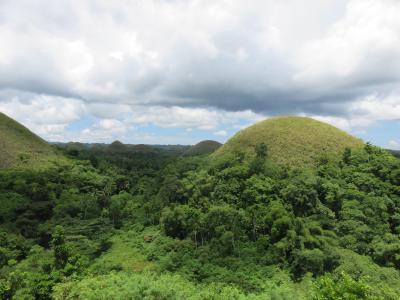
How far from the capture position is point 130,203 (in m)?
43.6

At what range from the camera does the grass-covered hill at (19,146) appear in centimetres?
5659

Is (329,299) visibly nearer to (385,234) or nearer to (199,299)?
(199,299)

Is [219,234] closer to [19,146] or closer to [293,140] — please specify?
Answer: [293,140]

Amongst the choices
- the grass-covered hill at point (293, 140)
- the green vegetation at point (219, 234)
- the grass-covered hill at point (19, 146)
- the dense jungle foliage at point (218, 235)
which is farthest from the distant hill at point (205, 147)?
the dense jungle foliage at point (218, 235)

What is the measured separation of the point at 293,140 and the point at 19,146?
4862 cm

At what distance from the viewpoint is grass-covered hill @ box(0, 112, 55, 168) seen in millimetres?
56594

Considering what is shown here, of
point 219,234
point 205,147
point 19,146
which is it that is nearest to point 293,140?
point 219,234

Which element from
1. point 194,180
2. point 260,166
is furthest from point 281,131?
point 194,180

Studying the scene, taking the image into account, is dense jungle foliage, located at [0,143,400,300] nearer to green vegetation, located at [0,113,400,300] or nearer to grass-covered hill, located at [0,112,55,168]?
green vegetation, located at [0,113,400,300]

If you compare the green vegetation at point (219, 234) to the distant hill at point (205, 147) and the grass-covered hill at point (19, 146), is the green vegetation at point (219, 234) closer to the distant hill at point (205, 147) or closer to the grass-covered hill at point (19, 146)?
the grass-covered hill at point (19, 146)

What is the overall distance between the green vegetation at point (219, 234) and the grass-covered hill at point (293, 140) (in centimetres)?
210

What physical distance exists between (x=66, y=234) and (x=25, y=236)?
5.51 metres

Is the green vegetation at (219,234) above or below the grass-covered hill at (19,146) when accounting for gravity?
below

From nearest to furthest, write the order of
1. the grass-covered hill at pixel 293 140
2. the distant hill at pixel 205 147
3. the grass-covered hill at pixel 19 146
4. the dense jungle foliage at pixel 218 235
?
the dense jungle foliage at pixel 218 235 → the grass-covered hill at pixel 293 140 → the grass-covered hill at pixel 19 146 → the distant hill at pixel 205 147
